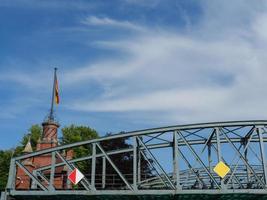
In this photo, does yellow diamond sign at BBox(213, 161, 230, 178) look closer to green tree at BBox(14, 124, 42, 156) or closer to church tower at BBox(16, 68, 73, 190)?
church tower at BBox(16, 68, 73, 190)

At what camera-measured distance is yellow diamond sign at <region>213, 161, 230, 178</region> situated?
1116 inches

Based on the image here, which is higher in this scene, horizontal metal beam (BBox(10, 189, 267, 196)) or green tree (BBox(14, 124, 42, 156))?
green tree (BBox(14, 124, 42, 156))

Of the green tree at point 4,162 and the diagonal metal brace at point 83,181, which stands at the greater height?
the green tree at point 4,162

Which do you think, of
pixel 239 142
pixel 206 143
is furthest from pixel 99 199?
pixel 239 142

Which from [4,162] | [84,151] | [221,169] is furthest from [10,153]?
[221,169]

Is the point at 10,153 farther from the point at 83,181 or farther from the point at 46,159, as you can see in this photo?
the point at 83,181

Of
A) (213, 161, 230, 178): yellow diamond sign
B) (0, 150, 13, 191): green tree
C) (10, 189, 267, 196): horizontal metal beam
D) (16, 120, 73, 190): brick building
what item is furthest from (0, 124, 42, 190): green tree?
(213, 161, 230, 178): yellow diamond sign

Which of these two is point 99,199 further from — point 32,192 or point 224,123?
point 224,123

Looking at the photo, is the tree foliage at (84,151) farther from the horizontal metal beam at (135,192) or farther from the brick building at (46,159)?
the horizontal metal beam at (135,192)

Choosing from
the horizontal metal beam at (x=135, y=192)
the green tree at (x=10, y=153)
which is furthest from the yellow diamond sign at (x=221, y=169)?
the green tree at (x=10, y=153)

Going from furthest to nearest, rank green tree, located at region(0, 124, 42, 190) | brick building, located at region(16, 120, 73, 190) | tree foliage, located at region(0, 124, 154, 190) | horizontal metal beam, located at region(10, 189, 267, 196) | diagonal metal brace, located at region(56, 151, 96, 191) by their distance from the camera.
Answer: green tree, located at region(0, 124, 42, 190)
tree foliage, located at region(0, 124, 154, 190)
brick building, located at region(16, 120, 73, 190)
diagonal metal brace, located at region(56, 151, 96, 191)
horizontal metal beam, located at region(10, 189, 267, 196)

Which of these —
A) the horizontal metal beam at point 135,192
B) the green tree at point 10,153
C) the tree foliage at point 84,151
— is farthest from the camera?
the green tree at point 10,153

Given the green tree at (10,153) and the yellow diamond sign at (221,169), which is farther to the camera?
the green tree at (10,153)

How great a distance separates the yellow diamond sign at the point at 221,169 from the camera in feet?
93.0
